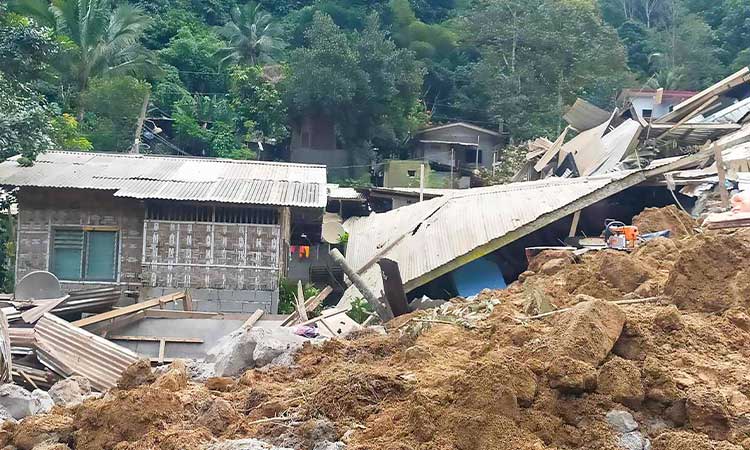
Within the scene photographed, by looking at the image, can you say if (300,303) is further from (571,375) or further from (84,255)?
(571,375)

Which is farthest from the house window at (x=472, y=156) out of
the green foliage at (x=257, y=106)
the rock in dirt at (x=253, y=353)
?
Answer: the rock in dirt at (x=253, y=353)

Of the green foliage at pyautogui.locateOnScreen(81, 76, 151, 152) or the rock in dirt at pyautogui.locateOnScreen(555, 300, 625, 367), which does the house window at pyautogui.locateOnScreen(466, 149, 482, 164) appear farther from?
the rock in dirt at pyautogui.locateOnScreen(555, 300, 625, 367)

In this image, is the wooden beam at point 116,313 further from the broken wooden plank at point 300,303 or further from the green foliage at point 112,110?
the green foliage at point 112,110

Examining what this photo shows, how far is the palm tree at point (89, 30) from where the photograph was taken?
92.7 ft

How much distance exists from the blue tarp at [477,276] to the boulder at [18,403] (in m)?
7.67

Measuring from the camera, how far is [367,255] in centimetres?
1650

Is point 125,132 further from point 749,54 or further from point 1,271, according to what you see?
point 749,54

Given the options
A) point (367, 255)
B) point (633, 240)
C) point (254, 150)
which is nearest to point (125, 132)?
point (254, 150)

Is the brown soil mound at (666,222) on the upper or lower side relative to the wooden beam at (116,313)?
upper

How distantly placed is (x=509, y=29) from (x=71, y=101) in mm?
17382

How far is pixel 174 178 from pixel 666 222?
9124mm

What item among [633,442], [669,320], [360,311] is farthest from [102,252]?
[633,442]

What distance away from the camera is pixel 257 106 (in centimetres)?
3253

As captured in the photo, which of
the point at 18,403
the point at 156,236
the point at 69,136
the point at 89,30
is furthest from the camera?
the point at 89,30
